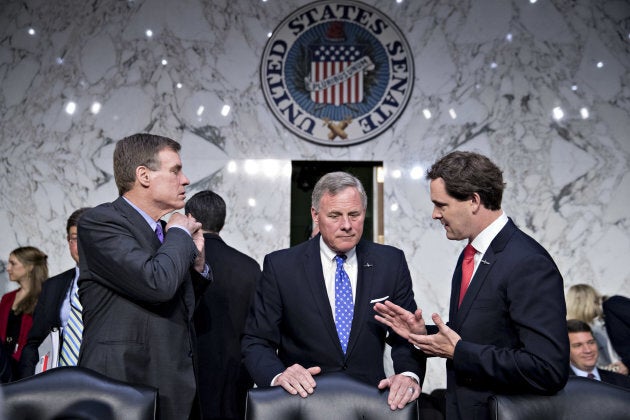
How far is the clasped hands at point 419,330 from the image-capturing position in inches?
84.0

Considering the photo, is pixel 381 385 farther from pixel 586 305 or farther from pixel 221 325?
pixel 586 305

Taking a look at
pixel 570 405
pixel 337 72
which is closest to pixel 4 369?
pixel 570 405

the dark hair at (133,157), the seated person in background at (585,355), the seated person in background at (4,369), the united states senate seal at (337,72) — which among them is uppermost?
the united states senate seal at (337,72)

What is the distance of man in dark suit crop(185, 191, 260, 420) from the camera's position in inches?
141

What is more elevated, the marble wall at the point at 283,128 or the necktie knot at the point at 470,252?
the marble wall at the point at 283,128

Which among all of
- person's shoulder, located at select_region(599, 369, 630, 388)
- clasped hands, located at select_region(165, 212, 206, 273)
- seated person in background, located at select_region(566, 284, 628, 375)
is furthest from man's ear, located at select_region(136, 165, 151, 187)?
seated person in background, located at select_region(566, 284, 628, 375)

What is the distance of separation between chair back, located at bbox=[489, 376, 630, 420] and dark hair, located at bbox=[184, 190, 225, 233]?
2057 millimetres

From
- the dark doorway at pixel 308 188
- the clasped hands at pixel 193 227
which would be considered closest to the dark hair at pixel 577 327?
the dark doorway at pixel 308 188

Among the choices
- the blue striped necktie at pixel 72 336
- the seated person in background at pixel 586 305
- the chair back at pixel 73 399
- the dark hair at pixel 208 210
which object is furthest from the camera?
the seated person in background at pixel 586 305

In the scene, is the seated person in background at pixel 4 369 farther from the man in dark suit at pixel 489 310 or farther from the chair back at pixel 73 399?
the man in dark suit at pixel 489 310

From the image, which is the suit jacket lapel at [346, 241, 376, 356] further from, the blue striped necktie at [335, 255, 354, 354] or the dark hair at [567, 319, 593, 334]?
the dark hair at [567, 319, 593, 334]

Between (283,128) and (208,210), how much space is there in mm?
1830

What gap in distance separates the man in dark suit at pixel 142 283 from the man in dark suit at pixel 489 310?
66cm

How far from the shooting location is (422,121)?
5367 millimetres
